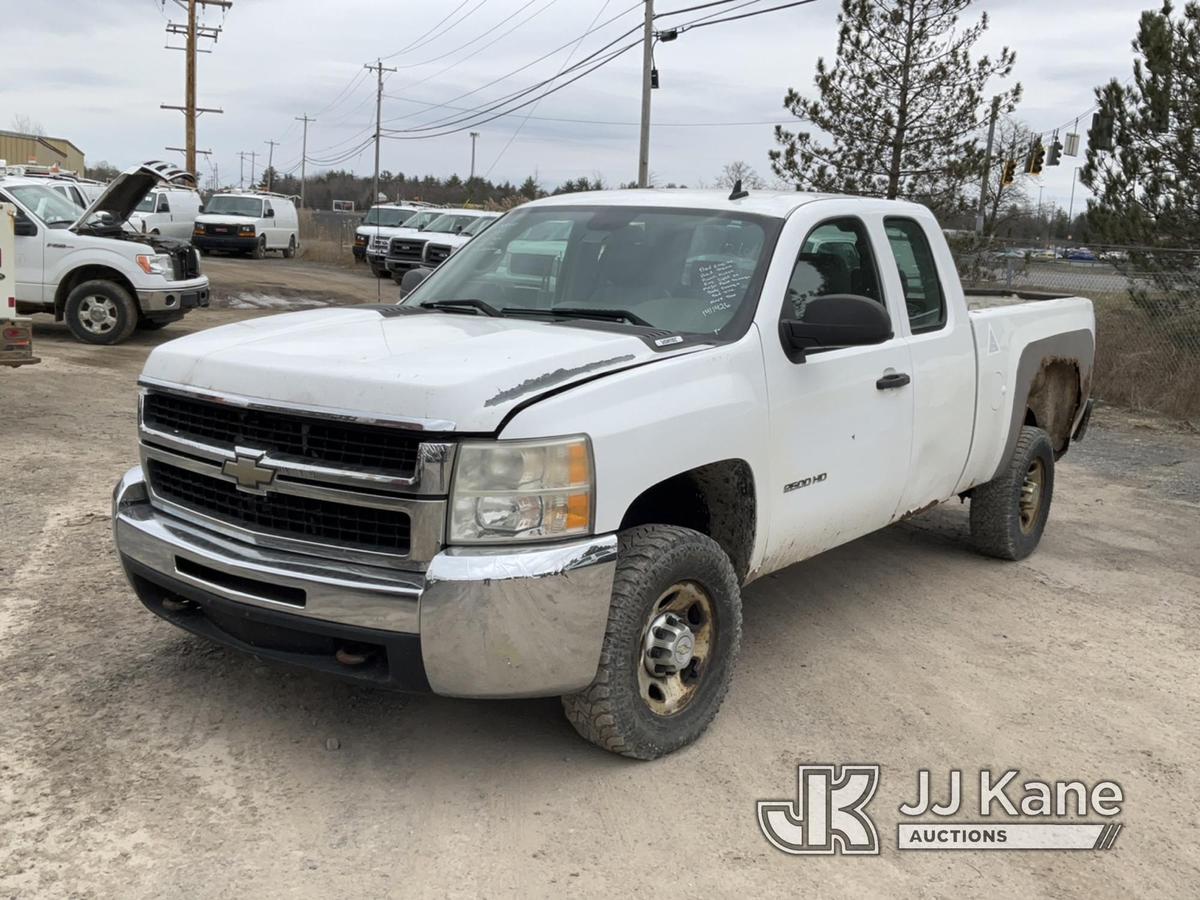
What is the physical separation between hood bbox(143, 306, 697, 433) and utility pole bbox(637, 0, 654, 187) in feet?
83.4

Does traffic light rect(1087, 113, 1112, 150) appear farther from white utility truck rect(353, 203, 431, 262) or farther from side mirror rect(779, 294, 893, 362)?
white utility truck rect(353, 203, 431, 262)

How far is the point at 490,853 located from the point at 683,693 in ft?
3.08

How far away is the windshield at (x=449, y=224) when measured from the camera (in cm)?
2685

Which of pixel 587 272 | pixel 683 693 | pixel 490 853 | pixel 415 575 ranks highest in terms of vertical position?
pixel 587 272

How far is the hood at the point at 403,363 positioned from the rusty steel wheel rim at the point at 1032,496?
3.51 meters

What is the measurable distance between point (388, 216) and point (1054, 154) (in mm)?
17823

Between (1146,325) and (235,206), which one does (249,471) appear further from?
(235,206)

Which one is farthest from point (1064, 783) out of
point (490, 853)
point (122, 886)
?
point (122, 886)

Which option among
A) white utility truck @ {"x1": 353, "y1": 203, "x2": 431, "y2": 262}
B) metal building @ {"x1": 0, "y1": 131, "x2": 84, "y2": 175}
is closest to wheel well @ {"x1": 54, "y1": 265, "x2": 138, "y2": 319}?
white utility truck @ {"x1": 353, "y1": 203, "x2": 431, "y2": 262}

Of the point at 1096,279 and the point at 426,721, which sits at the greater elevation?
the point at 1096,279

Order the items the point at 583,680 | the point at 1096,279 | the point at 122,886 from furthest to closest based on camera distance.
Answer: the point at 1096,279 → the point at 583,680 → the point at 122,886

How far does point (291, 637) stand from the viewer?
11.7 ft

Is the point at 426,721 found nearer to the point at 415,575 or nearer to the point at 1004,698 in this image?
the point at 415,575

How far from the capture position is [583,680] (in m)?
3.49
